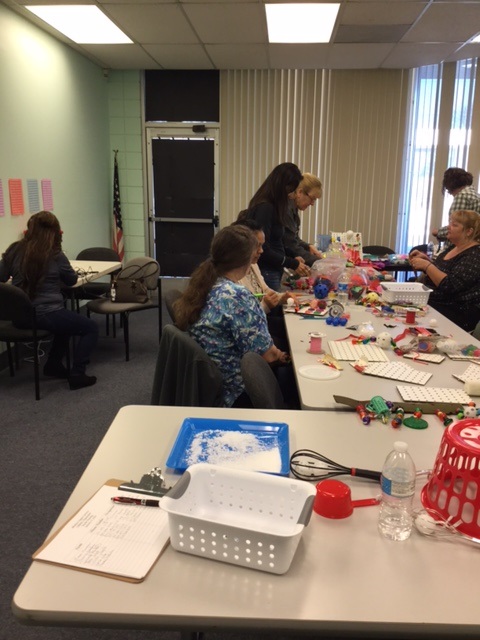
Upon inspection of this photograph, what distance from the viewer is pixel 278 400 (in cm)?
203

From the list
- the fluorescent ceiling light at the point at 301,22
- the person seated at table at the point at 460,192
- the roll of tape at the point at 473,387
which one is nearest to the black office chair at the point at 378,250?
the person seated at table at the point at 460,192

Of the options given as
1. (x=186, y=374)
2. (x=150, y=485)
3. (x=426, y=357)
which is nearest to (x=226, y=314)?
(x=186, y=374)

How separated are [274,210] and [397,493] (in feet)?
8.83

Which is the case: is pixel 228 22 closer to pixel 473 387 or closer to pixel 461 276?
pixel 461 276

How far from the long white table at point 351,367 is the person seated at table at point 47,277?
169cm

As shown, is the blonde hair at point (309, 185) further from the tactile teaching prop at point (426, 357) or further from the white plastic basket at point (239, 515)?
the white plastic basket at point (239, 515)

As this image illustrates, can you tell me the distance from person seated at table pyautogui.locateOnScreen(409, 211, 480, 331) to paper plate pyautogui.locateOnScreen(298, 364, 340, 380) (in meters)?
1.62

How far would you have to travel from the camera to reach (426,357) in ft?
7.30

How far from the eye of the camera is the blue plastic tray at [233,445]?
1.32m

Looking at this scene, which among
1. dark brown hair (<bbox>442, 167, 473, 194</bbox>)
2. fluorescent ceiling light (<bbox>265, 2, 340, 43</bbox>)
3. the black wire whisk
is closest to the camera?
the black wire whisk

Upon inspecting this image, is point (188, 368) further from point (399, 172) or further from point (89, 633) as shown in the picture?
point (399, 172)

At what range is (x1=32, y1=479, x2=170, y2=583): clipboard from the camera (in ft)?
3.24

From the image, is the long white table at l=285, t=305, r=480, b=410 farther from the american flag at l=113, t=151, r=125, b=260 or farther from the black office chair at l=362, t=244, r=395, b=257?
the american flag at l=113, t=151, r=125, b=260

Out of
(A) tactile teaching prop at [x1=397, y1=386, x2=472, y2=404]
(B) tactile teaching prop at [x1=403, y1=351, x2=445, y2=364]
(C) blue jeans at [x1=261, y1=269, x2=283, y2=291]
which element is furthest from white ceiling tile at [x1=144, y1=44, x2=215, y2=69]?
(A) tactile teaching prop at [x1=397, y1=386, x2=472, y2=404]
